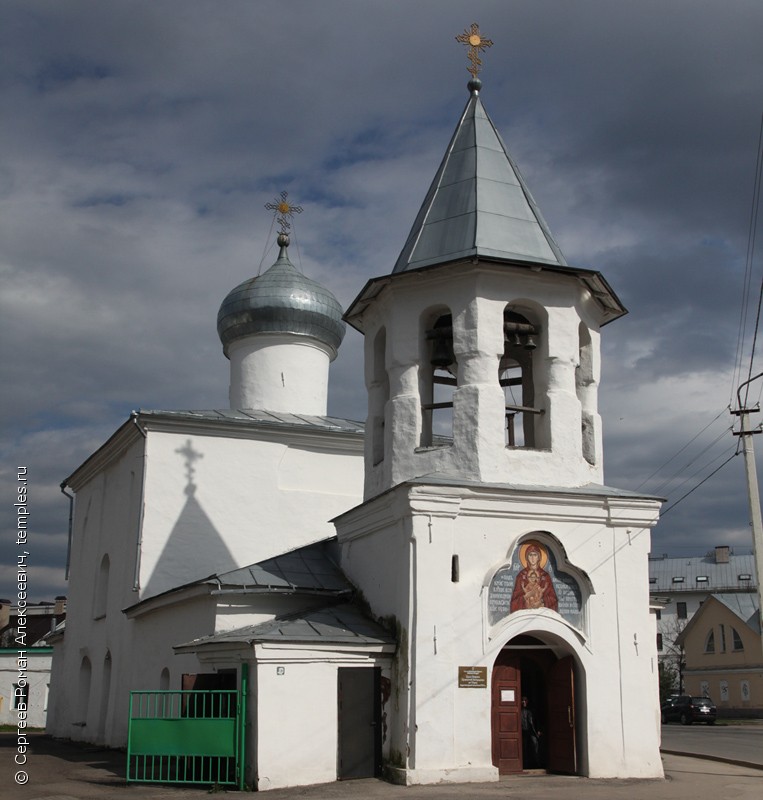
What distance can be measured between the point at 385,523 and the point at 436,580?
115cm

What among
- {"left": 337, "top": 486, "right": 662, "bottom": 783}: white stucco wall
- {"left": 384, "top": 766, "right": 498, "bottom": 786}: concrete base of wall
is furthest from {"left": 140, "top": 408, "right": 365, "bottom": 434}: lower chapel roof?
{"left": 384, "top": 766, "right": 498, "bottom": 786}: concrete base of wall

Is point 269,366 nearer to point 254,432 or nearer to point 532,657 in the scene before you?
point 254,432

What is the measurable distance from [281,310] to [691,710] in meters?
20.7

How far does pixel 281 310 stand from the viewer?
2009 cm

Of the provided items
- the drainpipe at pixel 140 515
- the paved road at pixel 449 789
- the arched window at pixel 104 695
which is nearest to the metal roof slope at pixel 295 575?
the paved road at pixel 449 789

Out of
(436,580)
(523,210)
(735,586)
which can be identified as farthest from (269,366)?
(735,586)

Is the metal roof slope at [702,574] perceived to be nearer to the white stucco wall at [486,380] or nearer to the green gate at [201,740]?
the white stucco wall at [486,380]

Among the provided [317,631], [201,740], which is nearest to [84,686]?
[201,740]

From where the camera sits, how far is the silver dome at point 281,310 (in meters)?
20.1

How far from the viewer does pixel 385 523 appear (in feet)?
39.9

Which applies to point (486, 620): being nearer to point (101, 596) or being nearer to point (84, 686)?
point (101, 596)

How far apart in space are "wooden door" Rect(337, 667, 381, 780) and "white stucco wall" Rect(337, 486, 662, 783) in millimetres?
354

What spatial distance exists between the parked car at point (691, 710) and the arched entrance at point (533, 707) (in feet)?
71.6

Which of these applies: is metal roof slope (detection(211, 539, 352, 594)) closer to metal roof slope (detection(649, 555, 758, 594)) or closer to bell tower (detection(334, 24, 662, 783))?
bell tower (detection(334, 24, 662, 783))
